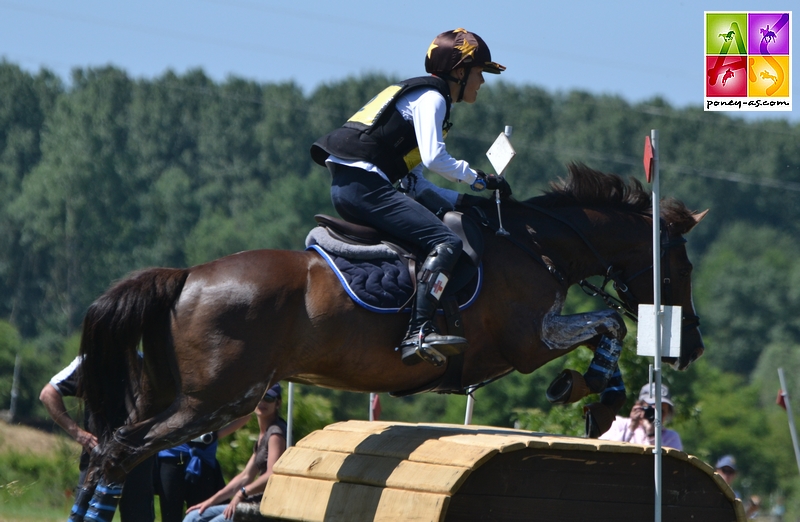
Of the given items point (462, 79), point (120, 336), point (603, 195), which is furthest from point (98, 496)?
point (603, 195)

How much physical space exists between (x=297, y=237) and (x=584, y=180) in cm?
5575

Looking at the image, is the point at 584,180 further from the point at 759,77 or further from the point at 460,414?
the point at 460,414

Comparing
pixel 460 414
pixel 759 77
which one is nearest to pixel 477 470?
pixel 759 77

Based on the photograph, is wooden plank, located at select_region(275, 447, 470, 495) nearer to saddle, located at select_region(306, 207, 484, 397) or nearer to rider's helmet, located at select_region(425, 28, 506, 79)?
saddle, located at select_region(306, 207, 484, 397)

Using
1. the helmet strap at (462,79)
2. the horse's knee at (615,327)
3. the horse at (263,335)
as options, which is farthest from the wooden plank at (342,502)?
the helmet strap at (462,79)

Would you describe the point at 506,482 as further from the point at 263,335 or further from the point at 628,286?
the point at 628,286

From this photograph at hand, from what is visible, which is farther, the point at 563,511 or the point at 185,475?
the point at 185,475

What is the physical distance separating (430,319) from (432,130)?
3.15 ft

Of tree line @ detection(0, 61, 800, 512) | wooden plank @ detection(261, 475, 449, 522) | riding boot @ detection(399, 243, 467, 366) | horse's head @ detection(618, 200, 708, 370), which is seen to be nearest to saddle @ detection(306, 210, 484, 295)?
riding boot @ detection(399, 243, 467, 366)

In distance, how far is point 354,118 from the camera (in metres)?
5.52

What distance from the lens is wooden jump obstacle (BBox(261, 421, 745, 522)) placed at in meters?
4.83

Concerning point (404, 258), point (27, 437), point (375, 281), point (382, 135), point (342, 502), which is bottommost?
point (27, 437)

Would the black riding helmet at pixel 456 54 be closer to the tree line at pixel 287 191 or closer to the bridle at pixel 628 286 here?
the bridle at pixel 628 286

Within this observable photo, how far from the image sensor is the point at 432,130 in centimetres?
526
